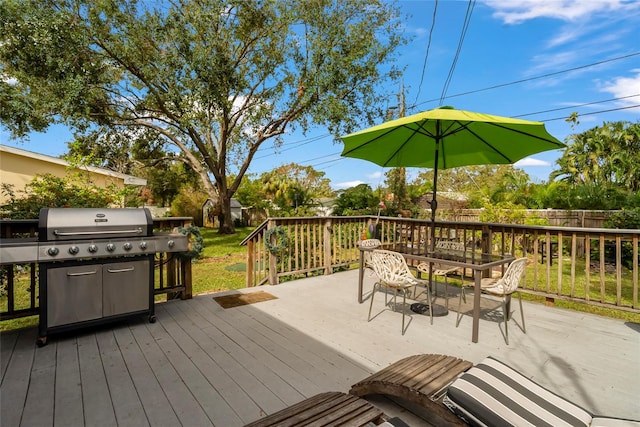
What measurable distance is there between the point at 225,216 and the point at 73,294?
13.5m

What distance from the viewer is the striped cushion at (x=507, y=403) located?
4.52ft

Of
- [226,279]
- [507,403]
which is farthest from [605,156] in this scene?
[507,403]

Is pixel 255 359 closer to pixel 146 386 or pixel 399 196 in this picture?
pixel 146 386

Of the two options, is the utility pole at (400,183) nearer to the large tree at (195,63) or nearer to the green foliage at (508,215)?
the large tree at (195,63)

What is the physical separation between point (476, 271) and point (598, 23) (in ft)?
28.5

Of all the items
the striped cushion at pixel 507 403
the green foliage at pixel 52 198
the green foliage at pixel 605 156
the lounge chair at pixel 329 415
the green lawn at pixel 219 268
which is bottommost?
the green lawn at pixel 219 268

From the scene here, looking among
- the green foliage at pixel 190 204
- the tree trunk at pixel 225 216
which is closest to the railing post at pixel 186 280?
the tree trunk at pixel 225 216

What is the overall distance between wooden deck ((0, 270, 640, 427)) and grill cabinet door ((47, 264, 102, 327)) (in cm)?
24

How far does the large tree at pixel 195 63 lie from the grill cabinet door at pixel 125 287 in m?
9.20

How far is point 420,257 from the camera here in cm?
347

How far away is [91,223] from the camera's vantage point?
2.95 meters

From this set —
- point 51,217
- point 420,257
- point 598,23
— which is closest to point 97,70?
point 51,217

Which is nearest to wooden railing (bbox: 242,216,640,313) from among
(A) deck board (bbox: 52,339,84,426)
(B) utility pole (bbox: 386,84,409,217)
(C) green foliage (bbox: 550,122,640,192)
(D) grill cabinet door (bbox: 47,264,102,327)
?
(D) grill cabinet door (bbox: 47,264,102,327)

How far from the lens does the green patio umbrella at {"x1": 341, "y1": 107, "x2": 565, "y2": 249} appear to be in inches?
121
